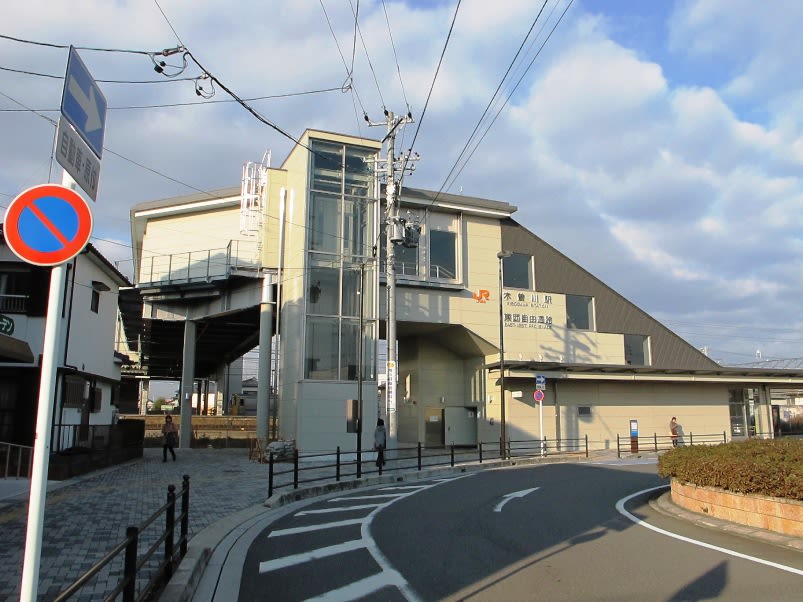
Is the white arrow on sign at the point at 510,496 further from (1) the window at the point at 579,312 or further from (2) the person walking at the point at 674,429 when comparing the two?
(1) the window at the point at 579,312

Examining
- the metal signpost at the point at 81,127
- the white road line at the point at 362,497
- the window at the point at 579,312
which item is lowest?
the white road line at the point at 362,497

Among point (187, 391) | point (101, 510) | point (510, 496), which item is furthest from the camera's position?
point (187, 391)

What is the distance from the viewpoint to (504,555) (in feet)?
27.4

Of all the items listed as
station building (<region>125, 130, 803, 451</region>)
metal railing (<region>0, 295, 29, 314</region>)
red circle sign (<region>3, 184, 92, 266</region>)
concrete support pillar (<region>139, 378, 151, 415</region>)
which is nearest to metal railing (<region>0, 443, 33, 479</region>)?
metal railing (<region>0, 295, 29, 314</region>)

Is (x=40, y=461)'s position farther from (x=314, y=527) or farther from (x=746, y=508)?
(x=746, y=508)

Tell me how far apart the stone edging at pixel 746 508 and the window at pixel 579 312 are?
22270mm

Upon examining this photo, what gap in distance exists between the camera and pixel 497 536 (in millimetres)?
9680

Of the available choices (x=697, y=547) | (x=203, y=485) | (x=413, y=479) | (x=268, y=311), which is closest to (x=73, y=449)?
(x=203, y=485)

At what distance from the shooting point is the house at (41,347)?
17.7 meters

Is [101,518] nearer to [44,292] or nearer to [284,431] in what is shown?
[44,292]

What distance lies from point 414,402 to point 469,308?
6318 millimetres

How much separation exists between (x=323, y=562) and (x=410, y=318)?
72.8 ft

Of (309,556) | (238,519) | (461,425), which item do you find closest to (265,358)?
(461,425)

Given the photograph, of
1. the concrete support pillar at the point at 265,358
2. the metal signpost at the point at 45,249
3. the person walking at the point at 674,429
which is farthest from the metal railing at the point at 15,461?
the person walking at the point at 674,429
